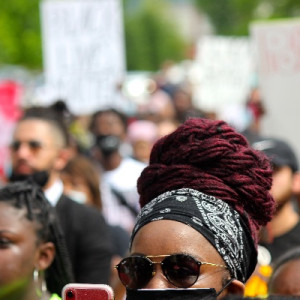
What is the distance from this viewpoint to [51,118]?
18.2 feet

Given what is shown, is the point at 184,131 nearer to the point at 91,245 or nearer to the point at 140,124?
the point at 91,245

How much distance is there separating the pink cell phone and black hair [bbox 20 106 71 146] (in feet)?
11.4

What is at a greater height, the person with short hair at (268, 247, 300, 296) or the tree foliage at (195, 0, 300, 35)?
the person with short hair at (268, 247, 300, 296)

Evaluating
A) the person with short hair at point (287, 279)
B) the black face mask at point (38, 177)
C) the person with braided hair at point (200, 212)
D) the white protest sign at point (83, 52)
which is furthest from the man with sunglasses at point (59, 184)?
the white protest sign at point (83, 52)

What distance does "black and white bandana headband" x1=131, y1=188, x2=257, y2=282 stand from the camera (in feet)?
7.68

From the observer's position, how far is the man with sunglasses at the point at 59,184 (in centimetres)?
461

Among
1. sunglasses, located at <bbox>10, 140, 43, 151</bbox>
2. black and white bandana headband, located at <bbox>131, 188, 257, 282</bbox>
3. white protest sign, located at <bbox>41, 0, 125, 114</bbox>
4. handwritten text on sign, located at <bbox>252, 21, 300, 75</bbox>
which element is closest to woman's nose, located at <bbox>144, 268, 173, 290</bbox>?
black and white bandana headband, located at <bbox>131, 188, 257, 282</bbox>

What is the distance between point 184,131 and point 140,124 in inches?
272

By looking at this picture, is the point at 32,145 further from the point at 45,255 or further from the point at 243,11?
the point at 243,11

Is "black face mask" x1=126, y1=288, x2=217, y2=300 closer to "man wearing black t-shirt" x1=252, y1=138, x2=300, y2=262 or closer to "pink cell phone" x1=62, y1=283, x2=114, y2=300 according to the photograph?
"pink cell phone" x1=62, y1=283, x2=114, y2=300

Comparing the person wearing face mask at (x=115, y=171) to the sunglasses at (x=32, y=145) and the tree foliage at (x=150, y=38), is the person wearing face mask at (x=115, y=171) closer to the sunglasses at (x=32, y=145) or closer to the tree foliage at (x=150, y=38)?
the sunglasses at (x=32, y=145)


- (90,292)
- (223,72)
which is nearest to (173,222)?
(90,292)

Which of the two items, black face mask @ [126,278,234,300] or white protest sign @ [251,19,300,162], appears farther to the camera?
white protest sign @ [251,19,300,162]

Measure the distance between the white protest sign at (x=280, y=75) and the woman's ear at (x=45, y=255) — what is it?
129 inches
